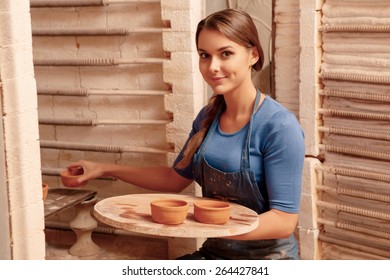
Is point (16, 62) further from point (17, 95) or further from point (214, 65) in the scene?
point (214, 65)

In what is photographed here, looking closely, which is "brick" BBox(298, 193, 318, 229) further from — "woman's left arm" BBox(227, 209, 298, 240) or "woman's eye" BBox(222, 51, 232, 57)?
"woman's eye" BBox(222, 51, 232, 57)

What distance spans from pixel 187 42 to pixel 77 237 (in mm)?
1214

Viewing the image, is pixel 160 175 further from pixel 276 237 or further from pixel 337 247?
pixel 337 247

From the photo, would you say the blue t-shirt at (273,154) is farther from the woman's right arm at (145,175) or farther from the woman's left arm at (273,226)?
the woman's right arm at (145,175)

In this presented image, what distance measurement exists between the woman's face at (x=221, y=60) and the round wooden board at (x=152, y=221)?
1.53ft

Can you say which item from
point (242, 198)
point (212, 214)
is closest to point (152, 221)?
point (212, 214)

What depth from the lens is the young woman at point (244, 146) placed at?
7.90ft

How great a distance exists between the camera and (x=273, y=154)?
241 cm

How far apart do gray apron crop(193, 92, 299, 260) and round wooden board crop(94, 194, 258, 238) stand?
0.36 feet

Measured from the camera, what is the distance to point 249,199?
2.52m

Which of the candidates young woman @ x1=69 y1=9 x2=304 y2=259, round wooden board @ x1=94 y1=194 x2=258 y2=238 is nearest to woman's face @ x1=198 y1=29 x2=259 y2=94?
young woman @ x1=69 y1=9 x2=304 y2=259

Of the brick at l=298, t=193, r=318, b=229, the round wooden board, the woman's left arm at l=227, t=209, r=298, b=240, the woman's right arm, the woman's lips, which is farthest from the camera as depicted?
the brick at l=298, t=193, r=318, b=229

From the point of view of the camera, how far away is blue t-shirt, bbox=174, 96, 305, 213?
7.90ft

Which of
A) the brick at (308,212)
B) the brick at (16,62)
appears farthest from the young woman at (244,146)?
the brick at (308,212)
